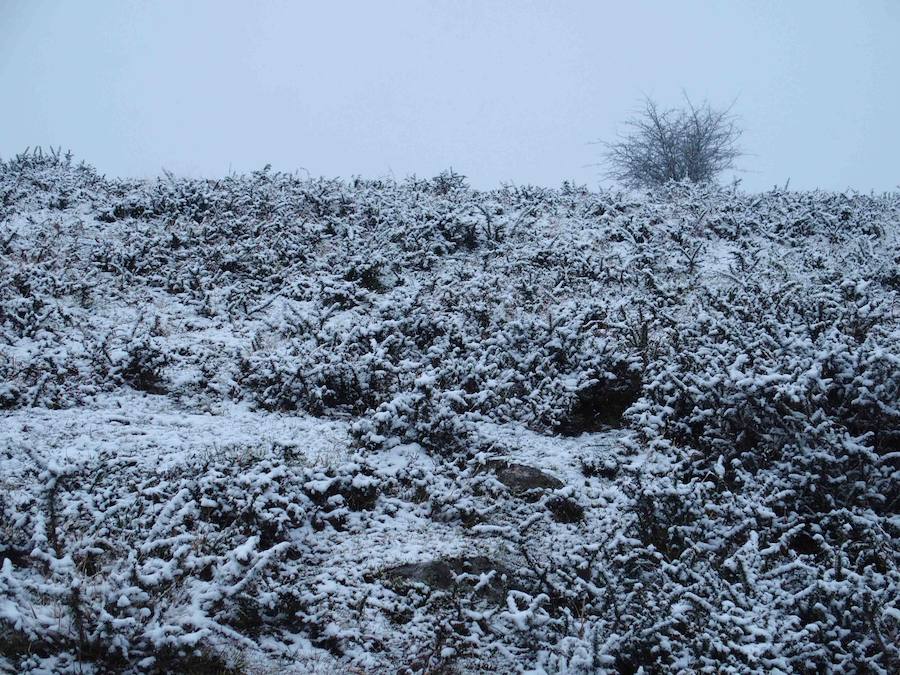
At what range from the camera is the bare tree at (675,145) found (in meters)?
17.1

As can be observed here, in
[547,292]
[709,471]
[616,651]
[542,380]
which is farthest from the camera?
[547,292]

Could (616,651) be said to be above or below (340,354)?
below

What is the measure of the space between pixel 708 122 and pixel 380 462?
1640 centimetres

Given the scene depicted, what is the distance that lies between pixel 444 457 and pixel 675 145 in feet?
50.7

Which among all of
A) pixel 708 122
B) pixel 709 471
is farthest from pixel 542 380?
pixel 708 122

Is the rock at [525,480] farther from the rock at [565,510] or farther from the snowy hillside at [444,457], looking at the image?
the rock at [565,510]

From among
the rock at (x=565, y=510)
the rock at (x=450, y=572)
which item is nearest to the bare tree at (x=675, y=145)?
the rock at (x=565, y=510)

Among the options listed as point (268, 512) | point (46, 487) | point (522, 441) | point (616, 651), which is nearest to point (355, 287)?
point (522, 441)

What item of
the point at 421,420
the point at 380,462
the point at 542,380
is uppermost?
the point at 542,380

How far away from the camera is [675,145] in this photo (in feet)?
56.6

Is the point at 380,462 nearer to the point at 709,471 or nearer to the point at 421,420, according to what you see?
the point at 421,420

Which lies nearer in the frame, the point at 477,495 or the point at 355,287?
the point at 477,495

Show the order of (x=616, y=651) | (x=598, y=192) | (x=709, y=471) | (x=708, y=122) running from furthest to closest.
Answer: (x=708, y=122) → (x=598, y=192) → (x=709, y=471) → (x=616, y=651)

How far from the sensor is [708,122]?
17.2 m
